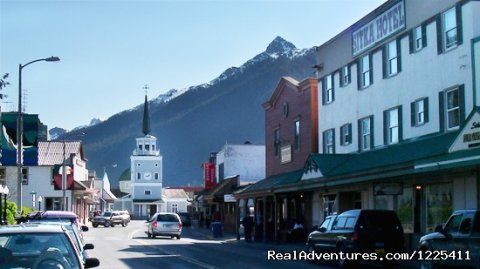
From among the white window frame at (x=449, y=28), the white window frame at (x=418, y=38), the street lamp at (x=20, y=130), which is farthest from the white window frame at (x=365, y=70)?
the street lamp at (x=20, y=130)

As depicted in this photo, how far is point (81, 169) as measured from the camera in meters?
90.6

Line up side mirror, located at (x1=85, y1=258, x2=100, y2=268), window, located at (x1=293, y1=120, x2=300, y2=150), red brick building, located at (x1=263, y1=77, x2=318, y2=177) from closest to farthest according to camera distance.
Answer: side mirror, located at (x1=85, y1=258, x2=100, y2=268), red brick building, located at (x1=263, y1=77, x2=318, y2=177), window, located at (x1=293, y1=120, x2=300, y2=150)

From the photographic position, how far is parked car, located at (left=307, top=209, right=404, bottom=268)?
22422 mm

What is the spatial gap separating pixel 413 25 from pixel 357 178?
6945 mm

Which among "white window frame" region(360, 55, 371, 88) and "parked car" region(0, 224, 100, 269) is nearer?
"parked car" region(0, 224, 100, 269)

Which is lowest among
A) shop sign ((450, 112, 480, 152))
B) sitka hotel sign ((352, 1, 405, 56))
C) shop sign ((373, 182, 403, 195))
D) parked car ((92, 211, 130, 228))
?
parked car ((92, 211, 130, 228))

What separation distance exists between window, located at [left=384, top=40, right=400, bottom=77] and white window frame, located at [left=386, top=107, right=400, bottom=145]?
67.7 inches

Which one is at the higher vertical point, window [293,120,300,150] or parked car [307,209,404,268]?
window [293,120,300,150]

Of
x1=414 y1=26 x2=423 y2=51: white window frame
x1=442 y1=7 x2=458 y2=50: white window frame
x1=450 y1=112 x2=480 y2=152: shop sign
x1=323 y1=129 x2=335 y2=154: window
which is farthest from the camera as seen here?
x1=323 y1=129 x2=335 y2=154: window

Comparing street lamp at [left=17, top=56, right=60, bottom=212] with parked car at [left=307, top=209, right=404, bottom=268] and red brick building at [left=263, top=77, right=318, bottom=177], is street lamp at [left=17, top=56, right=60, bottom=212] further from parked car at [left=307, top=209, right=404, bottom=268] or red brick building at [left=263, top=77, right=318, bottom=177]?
red brick building at [left=263, top=77, right=318, bottom=177]

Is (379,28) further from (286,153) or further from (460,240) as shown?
(460,240)

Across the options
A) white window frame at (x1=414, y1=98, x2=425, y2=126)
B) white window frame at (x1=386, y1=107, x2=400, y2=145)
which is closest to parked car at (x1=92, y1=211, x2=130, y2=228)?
white window frame at (x1=386, y1=107, x2=400, y2=145)

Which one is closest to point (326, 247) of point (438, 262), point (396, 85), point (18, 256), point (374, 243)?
point (374, 243)

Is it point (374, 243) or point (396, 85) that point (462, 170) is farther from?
point (396, 85)
